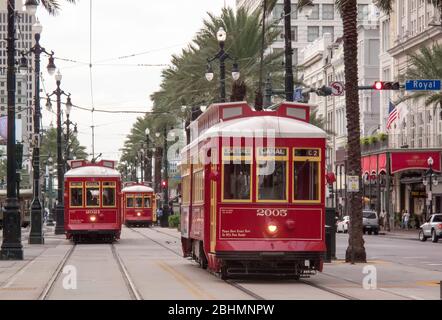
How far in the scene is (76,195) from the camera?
148 ft

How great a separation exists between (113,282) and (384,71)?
71.2 metres

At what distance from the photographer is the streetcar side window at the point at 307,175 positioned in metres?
22.9

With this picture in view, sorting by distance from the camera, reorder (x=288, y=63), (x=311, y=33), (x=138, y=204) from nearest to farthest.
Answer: (x=288, y=63) → (x=138, y=204) → (x=311, y=33)

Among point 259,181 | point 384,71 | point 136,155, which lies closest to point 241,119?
point 259,181

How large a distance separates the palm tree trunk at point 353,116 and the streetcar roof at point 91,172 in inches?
584

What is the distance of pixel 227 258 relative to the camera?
22672 millimetres

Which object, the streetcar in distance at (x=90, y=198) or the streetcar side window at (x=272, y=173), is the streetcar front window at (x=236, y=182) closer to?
the streetcar side window at (x=272, y=173)

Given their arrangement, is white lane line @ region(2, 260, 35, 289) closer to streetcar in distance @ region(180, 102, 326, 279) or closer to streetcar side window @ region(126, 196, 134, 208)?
streetcar in distance @ region(180, 102, 326, 279)

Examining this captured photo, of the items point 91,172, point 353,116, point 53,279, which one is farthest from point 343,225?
point 53,279

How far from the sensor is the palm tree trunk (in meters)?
32.3

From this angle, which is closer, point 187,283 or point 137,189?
point 187,283

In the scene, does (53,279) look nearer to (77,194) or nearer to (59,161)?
(77,194)

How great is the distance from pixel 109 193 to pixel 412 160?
37878 millimetres
